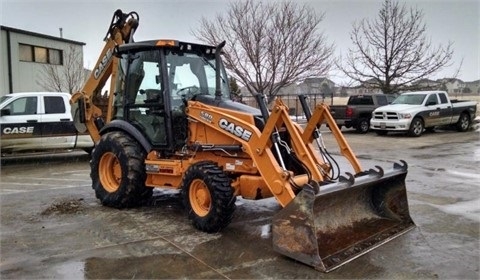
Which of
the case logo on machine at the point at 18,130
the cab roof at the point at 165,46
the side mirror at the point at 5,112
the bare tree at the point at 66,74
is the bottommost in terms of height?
the case logo on machine at the point at 18,130

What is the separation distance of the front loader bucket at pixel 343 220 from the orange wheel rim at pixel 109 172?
3.41 m

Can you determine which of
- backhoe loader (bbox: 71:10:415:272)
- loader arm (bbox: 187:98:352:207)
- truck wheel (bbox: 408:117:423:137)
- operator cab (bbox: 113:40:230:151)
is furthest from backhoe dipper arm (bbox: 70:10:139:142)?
truck wheel (bbox: 408:117:423:137)

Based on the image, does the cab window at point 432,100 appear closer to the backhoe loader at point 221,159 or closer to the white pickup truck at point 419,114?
the white pickup truck at point 419,114

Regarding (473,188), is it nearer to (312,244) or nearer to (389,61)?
(312,244)

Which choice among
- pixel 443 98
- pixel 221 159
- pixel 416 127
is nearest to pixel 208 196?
pixel 221 159

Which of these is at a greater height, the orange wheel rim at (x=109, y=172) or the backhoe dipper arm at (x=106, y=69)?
the backhoe dipper arm at (x=106, y=69)

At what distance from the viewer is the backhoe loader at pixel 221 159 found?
492 centimetres

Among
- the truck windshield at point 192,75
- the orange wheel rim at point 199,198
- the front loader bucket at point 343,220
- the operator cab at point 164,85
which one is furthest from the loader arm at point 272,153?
the truck windshield at point 192,75

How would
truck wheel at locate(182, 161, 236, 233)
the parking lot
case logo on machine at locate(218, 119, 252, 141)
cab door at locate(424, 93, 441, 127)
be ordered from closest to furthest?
the parking lot, truck wheel at locate(182, 161, 236, 233), case logo on machine at locate(218, 119, 252, 141), cab door at locate(424, 93, 441, 127)

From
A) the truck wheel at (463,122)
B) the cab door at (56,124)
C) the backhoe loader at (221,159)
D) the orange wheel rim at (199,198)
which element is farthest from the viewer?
the truck wheel at (463,122)

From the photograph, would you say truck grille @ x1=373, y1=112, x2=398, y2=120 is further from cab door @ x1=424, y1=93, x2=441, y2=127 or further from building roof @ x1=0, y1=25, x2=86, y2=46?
building roof @ x1=0, y1=25, x2=86, y2=46

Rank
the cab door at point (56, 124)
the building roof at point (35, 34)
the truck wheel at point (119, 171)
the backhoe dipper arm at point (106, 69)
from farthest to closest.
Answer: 1. the building roof at point (35, 34)
2. the cab door at point (56, 124)
3. the backhoe dipper arm at point (106, 69)
4. the truck wheel at point (119, 171)

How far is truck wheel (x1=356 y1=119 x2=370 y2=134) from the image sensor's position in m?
21.2

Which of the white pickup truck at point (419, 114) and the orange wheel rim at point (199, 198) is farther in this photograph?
the white pickup truck at point (419, 114)
